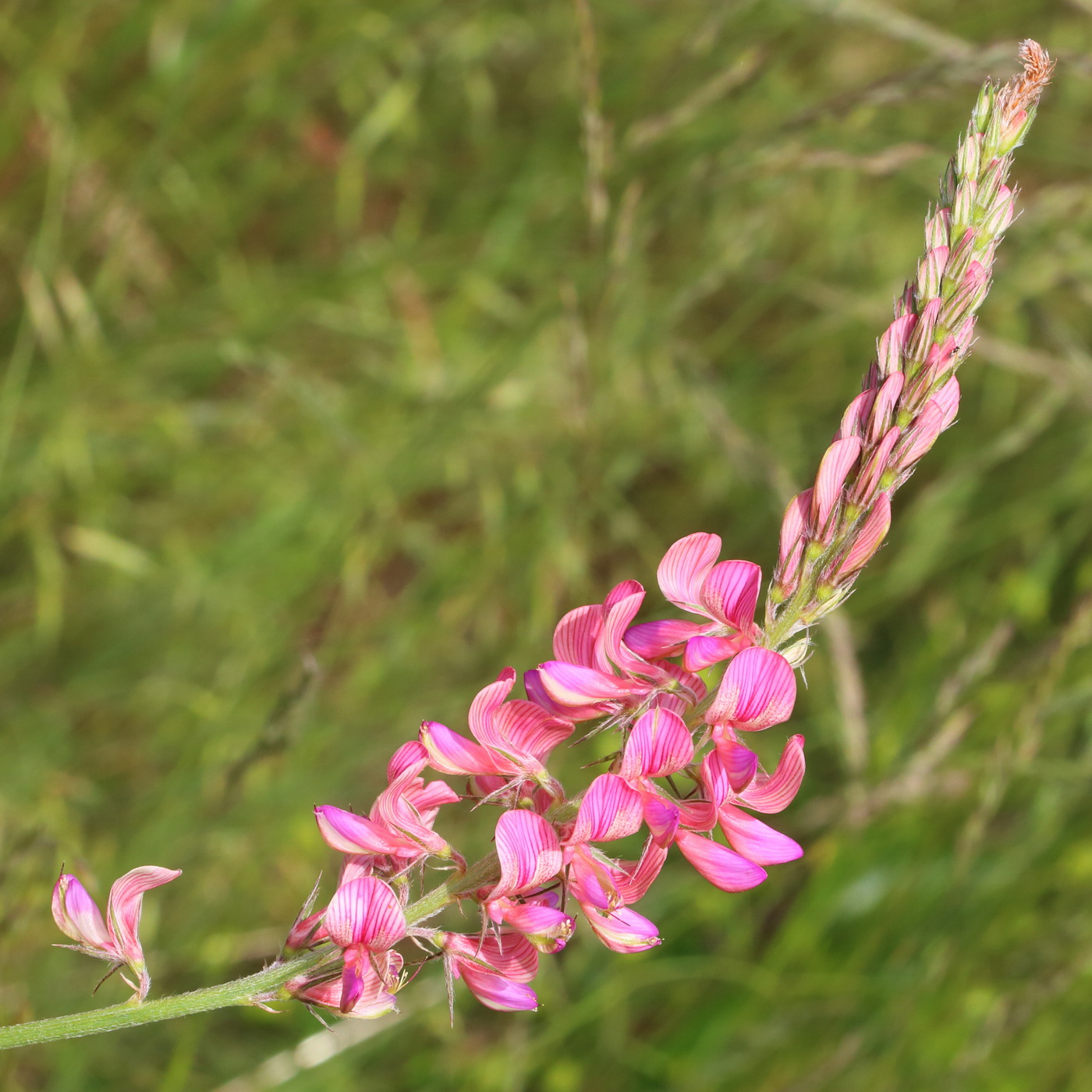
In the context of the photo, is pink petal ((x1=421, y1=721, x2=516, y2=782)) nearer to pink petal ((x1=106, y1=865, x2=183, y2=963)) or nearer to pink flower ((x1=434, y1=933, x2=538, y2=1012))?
pink flower ((x1=434, y1=933, x2=538, y2=1012))

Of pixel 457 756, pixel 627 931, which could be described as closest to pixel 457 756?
pixel 457 756

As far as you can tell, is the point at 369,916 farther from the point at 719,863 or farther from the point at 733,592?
the point at 733,592

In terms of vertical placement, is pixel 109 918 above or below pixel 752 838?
above

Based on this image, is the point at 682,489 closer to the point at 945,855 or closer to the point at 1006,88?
the point at 945,855

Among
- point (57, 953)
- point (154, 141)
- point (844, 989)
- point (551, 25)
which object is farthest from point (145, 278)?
point (844, 989)

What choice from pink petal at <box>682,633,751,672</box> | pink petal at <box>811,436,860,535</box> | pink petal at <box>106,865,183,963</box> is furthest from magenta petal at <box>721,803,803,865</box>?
pink petal at <box>106,865,183,963</box>

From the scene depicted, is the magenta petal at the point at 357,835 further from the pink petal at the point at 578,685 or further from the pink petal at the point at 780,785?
the pink petal at the point at 780,785

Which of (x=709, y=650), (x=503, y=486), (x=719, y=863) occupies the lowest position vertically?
(x=719, y=863)
